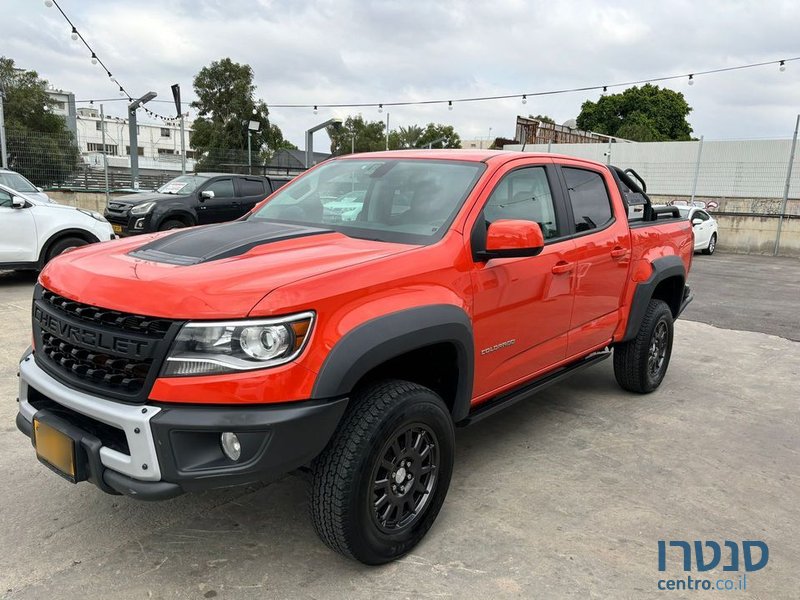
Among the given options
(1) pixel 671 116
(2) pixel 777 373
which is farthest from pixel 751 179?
(1) pixel 671 116

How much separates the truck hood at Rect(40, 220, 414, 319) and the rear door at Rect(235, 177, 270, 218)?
974cm

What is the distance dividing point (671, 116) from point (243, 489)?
179 ft

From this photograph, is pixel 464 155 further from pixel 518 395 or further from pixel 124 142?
pixel 124 142

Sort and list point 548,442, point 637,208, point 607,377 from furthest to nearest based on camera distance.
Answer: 1. point 637,208
2. point 607,377
3. point 548,442

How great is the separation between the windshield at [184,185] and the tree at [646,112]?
139ft

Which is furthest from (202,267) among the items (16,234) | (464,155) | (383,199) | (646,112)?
(646,112)

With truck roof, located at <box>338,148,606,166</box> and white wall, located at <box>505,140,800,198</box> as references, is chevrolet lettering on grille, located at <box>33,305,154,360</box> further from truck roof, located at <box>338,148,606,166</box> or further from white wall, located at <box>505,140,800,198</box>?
white wall, located at <box>505,140,800,198</box>

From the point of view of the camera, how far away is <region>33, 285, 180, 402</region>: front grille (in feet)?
7.31

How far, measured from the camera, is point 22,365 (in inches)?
109

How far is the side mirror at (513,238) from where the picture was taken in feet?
9.39

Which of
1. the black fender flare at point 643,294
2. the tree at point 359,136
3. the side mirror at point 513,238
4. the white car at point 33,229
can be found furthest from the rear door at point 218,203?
the tree at point 359,136

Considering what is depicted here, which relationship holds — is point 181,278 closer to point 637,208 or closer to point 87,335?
point 87,335

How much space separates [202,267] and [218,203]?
1024 cm

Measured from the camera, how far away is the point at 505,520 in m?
3.06
